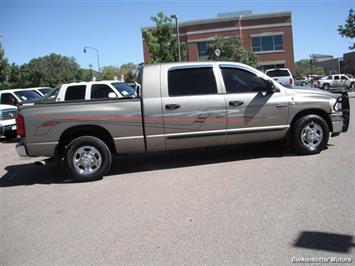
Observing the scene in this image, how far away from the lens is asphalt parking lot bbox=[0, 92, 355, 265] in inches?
163

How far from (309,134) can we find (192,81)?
248 cm

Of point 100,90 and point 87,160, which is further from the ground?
point 100,90

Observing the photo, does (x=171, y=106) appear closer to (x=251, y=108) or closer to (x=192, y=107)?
(x=192, y=107)

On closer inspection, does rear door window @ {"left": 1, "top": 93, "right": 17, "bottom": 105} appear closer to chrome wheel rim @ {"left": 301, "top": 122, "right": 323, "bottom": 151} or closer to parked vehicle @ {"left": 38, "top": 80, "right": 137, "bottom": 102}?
parked vehicle @ {"left": 38, "top": 80, "right": 137, "bottom": 102}

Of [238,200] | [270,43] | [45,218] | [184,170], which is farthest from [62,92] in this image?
[270,43]

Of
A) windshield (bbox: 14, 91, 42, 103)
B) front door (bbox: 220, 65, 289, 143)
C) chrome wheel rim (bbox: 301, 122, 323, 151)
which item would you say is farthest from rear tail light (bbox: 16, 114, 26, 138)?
windshield (bbox: 14, 91, 42, 103)

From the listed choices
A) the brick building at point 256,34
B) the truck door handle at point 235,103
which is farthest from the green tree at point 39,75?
the truck door handle at point 235,103

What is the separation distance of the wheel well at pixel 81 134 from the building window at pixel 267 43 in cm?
5268

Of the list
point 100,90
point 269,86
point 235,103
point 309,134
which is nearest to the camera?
point 235,103

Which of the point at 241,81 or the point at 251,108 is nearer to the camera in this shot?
the point at 251,108

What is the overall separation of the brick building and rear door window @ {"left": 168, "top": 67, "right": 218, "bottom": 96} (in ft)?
166

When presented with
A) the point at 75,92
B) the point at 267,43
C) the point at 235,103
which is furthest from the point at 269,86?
the point at 267,43

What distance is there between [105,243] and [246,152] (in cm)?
497

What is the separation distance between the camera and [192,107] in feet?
24.6
